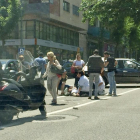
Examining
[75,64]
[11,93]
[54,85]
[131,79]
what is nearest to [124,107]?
[54,85]

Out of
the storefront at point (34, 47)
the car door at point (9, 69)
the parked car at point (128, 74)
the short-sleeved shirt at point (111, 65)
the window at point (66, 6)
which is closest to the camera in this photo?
the car door at point (9, 69)

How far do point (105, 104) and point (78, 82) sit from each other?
339 cm

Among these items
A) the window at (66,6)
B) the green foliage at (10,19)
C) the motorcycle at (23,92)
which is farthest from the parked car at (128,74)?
the window at (66,6)

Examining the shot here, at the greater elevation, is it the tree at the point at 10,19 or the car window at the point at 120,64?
the tree at the point at 10,19

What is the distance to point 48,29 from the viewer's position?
4612 centimetres

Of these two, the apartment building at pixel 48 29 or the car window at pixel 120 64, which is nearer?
the car window at pixel 120 64

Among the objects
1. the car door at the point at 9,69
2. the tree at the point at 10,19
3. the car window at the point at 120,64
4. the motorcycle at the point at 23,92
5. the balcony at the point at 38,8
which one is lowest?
the motorcycle at the point at 23,92

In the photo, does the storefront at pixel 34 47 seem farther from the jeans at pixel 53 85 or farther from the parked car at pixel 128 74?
the jeans at pixel 53 85

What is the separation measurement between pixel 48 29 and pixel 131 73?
2520cm

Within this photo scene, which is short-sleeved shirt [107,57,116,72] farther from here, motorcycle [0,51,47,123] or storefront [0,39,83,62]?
storefront [0,39,83,62]

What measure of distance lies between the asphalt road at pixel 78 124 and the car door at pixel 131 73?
9879 mm

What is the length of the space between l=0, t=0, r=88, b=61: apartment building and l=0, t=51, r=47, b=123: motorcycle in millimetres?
30039

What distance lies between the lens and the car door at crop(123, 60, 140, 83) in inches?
858

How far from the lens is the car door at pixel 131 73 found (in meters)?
21.8
